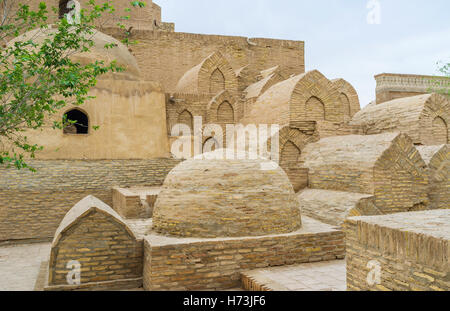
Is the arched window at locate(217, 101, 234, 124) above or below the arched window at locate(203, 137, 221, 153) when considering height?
above

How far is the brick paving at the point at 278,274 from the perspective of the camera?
5.20m

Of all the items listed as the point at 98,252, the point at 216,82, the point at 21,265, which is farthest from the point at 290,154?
the point at 21,265

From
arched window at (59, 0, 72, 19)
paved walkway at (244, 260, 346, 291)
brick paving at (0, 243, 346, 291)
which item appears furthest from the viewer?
arched window at (59, 0, 72, 19)

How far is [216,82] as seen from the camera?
15617mm

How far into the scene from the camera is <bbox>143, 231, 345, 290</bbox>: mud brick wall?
551 cm

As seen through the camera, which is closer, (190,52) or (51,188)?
(51,188)

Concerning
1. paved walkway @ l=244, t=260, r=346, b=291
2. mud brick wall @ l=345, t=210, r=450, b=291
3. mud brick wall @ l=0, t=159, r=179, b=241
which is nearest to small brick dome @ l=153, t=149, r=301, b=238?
paved walkway @ l=244, t=260, r=346, b=291

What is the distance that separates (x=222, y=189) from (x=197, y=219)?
627 mm

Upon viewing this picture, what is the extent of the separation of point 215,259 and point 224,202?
907 mm

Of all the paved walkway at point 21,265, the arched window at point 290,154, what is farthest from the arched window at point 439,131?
the paved walkway at point 21,265

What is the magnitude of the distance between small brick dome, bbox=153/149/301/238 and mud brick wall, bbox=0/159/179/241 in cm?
375

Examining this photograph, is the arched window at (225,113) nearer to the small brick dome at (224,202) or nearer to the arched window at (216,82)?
the arched window at (216,82)

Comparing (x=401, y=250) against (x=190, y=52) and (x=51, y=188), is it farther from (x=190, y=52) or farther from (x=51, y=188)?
(x=190, y=52)

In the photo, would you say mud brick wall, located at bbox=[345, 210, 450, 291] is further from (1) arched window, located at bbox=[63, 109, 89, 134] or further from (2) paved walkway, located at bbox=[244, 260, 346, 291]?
(1) arched window, located at bbox=[63, 109, 89, 134]
